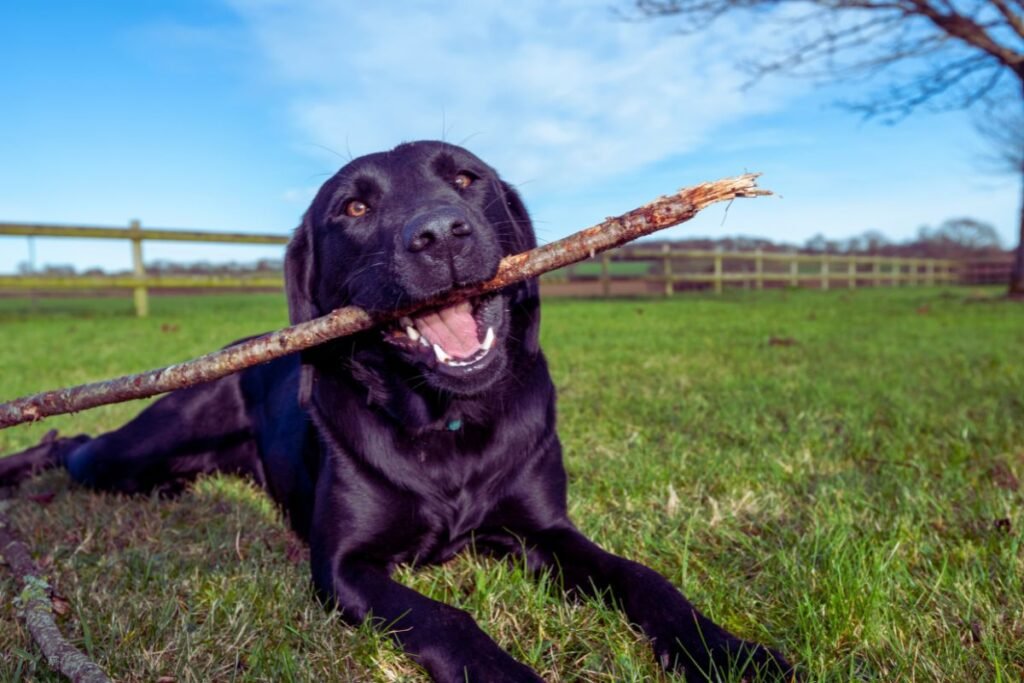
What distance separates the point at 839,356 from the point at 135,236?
42.1 feet

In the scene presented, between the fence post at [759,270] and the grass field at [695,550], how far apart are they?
2244 cm

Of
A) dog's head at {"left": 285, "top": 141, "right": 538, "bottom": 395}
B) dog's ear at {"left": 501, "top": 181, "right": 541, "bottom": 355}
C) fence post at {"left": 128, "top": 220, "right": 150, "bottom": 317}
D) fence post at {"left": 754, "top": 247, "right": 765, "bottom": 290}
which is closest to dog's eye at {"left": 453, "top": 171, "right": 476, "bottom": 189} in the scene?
dog's head at {"left": 285, "top": 141, "right": 538, "bottom": 395}

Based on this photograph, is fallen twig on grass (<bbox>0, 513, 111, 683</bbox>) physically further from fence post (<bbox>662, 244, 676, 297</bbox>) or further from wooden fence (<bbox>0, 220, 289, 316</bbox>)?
fence post (<bbox>662, 244, 676, 297</bbox>)

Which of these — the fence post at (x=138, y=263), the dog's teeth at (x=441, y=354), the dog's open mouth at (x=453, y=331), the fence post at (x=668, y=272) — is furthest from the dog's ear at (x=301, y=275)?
the fence post at (x=668, y=272)

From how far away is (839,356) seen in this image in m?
7.34

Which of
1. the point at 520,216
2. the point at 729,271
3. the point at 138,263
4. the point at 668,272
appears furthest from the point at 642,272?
the point at 520,216

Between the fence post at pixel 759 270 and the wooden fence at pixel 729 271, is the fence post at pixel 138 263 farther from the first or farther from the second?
the fence post at pixel 759 270

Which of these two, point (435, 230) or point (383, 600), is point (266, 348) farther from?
point (383, 600)

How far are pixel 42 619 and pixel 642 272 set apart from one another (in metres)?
23.8

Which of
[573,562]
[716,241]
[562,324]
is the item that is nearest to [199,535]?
[573,562]

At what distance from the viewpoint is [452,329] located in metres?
2.26

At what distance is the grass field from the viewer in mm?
1804

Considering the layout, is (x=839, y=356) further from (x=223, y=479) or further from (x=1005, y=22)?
(x=1005, y=22)

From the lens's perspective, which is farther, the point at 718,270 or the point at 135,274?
the point at 718,270
